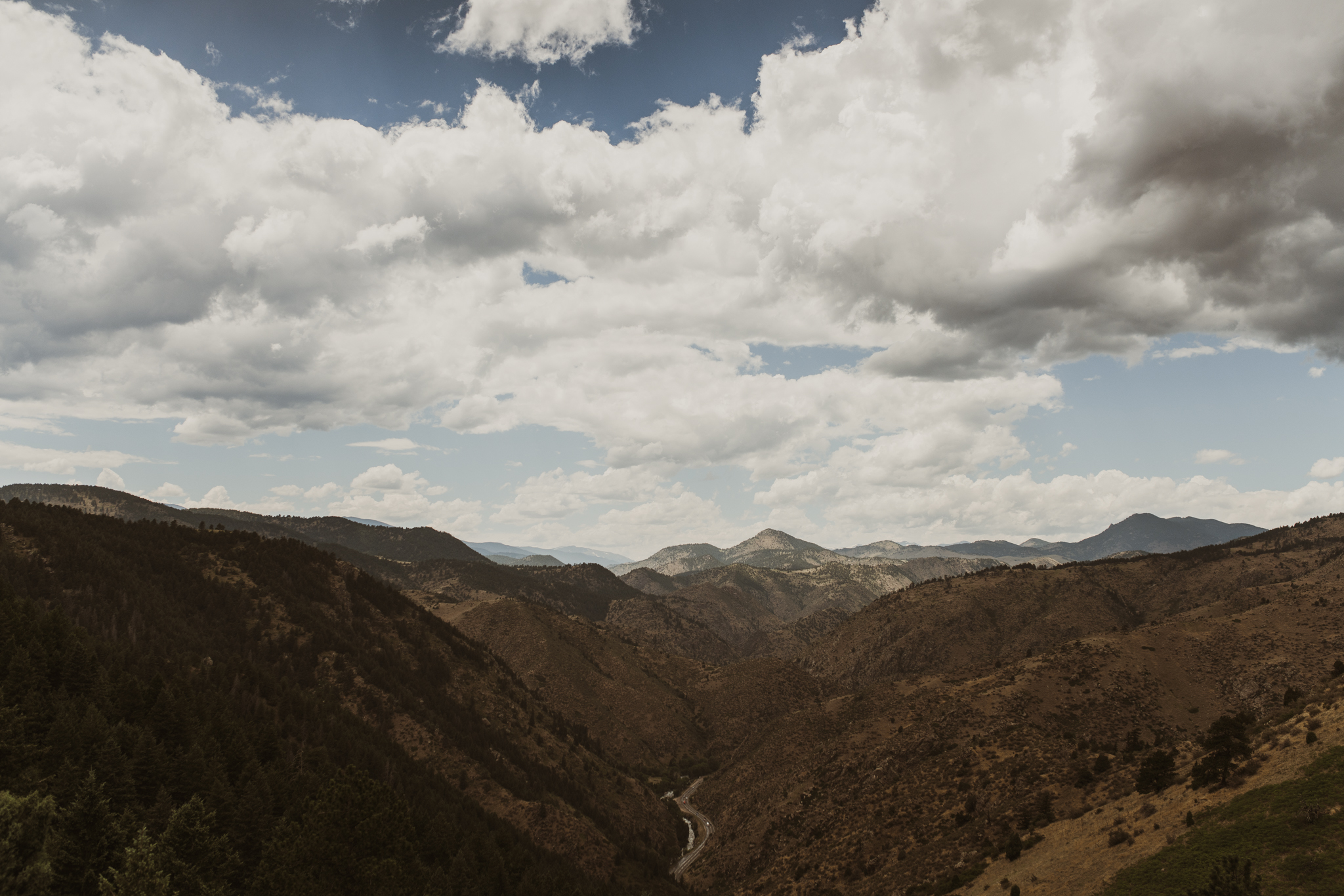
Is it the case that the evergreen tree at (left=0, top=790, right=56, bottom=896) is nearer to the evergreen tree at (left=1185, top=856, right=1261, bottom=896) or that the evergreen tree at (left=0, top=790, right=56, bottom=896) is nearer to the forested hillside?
the forested hillside

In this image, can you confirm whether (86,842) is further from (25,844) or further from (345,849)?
(345,849)

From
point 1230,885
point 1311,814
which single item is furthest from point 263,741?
point 1311,814

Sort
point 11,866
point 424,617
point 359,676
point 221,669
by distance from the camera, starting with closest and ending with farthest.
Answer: point 11,866 → point 221,669 → point 359,676 → point 424,617

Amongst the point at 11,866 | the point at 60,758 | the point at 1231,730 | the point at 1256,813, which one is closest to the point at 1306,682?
the point at 1231,730

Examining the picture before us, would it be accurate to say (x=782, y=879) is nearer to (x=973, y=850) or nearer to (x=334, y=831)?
(x=973, y=850)

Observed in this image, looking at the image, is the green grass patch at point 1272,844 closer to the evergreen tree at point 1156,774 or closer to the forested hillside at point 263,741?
the evergreen tree at point 1156,774

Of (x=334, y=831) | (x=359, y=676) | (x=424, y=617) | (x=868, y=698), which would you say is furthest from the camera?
(x=424, y=617)

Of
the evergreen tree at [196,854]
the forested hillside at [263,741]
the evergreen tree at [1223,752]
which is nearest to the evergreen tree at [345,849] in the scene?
the forested hillside at [263,741]

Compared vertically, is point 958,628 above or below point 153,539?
below
